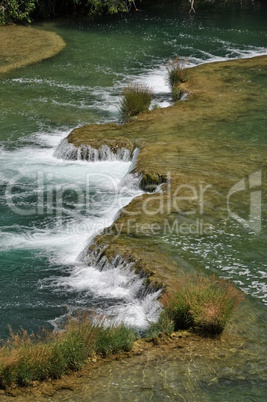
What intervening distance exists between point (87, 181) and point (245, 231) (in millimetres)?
4398

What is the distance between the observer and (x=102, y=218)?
12758 mm

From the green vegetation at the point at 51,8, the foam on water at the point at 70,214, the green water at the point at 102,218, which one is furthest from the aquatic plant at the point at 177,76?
the green vegetation at the point at 51,8

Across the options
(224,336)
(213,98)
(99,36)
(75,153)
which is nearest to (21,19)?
(99,36)

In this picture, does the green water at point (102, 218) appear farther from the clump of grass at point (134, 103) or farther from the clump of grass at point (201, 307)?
the clump of grass at point (134, 103)

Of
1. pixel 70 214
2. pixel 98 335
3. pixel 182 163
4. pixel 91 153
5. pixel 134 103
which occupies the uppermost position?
pixel 134 103

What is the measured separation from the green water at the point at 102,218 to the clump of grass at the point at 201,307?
0.34m

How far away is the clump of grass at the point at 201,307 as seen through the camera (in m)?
8.45

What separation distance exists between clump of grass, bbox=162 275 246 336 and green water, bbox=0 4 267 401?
0.34 meters

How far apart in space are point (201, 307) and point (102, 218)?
15.1 ft

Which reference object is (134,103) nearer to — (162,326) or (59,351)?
(162,326)

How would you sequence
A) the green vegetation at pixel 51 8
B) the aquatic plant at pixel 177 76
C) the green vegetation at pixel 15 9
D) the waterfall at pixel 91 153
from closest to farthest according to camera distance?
the waterfall at pixel 91 153, the aquatic plant at pixel 177 76, the green vegetation at pixel 15 9, the green vegetation at pixel 51 8

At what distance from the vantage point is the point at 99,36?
92.2 feet

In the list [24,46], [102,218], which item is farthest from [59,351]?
[24,46]

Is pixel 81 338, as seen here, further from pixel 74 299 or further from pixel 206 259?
pixel 206 259
